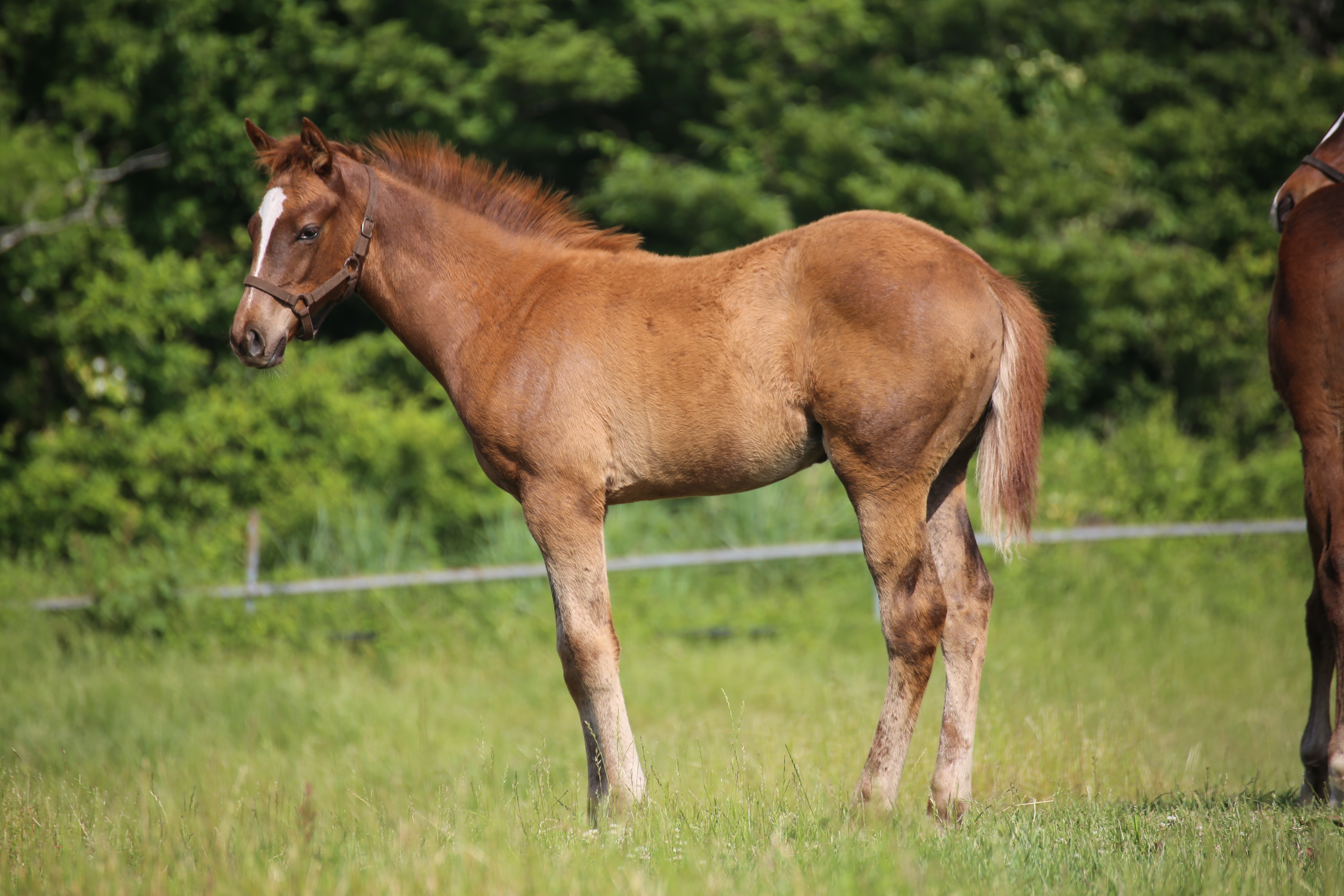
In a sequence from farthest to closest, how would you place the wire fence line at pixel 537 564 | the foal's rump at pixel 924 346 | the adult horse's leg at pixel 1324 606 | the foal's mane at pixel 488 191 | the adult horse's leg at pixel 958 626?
the wire fence line at pixel 537 564 → the foal's mane at pixel 488 191 → the adult horse's leg at pixel 958 626 → the adult horse's leg at pixel 1324 606 → the foal's rump at pixel 924 346

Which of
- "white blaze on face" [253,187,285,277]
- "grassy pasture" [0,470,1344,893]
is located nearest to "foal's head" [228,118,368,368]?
"white blaze on face" [253,187,285,277]

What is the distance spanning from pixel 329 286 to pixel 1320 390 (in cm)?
367

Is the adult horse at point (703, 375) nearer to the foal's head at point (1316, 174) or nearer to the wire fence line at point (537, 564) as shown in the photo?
the foal's head at point (1316, 174)

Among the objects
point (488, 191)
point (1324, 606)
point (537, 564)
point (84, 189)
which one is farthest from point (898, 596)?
point (84, 189)

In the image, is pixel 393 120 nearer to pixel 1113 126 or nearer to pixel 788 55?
pixel 788 55

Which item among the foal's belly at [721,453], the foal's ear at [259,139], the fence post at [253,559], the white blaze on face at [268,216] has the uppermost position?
the foal's ear at [259,139]

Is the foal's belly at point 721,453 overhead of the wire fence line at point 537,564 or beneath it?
overhead

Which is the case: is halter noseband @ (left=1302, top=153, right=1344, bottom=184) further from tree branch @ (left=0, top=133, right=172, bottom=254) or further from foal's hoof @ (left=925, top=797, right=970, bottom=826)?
tree branch @ (left=0, top=133, right=172, bottom=254)

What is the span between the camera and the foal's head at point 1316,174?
400cm

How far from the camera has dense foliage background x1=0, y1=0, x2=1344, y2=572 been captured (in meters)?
9.70

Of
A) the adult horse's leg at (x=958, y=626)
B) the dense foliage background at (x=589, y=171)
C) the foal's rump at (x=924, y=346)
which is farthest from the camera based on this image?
the dense foliage background at (x=589, y=171)

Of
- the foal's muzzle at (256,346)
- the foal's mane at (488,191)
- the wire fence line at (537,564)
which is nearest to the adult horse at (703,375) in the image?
the foal's muzzle at (256,346)

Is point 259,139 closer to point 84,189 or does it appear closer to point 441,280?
point 441,280

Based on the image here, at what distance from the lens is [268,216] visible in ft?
12.3
